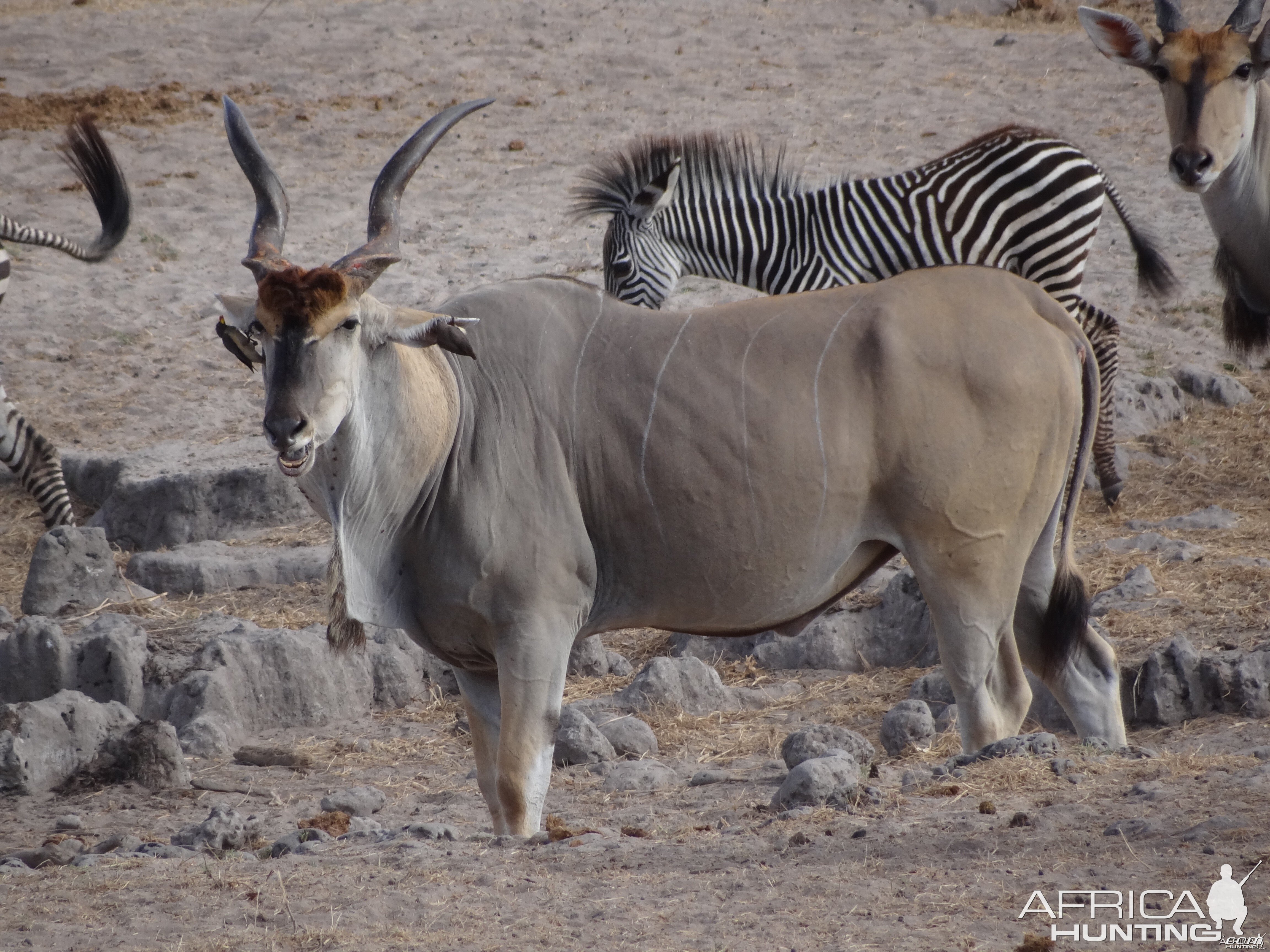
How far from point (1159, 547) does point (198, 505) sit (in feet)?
13.6

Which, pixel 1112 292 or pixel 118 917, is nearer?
pixel 118 917

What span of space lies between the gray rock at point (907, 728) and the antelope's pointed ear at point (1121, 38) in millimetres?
2529

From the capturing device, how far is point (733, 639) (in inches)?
223

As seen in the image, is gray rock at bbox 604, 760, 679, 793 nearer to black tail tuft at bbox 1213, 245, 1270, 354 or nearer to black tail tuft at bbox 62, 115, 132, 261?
black tail tuft at bbox 62, 115, 132, 261

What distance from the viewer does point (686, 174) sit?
7.69 meters

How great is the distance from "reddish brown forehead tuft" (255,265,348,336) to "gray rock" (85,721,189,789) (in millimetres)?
1877

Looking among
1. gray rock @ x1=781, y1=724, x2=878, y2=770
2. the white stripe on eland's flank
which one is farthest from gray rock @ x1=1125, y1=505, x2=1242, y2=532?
the white stripe on eland's flank

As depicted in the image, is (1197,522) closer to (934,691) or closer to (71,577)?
(934,691)

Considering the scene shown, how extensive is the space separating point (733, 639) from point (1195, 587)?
65.0 inches

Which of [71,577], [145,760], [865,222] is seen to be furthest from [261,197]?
[865,222]

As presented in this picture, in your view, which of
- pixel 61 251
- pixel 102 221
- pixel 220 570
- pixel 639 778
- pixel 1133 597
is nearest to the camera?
pixel 639 778

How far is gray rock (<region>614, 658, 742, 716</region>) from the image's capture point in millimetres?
4977

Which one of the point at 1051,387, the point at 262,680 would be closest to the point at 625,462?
the point at 1051,387

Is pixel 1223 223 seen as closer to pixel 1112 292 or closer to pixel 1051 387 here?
pixel 1051 387
